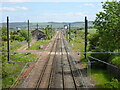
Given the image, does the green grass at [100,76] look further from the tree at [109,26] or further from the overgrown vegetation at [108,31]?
the tree at [109,26]

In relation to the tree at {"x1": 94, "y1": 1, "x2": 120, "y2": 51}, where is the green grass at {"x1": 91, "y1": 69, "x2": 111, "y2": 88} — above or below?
below

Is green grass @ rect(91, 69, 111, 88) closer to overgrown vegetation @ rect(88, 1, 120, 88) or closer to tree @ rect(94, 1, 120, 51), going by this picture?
overgrown vegetation @ rect(88, 1, 120, 88)

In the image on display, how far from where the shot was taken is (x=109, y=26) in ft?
41.5

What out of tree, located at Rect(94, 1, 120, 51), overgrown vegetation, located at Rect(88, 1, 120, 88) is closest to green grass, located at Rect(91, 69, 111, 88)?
overgrown vegetation, located at Rect(88, 1, 120, 88)

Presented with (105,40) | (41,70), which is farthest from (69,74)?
(105,40)

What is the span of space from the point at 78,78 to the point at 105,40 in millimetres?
2733

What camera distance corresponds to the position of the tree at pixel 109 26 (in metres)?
12.3

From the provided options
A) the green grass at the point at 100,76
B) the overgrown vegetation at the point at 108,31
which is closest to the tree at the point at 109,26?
the overgrown vegetation at the point at 108,31

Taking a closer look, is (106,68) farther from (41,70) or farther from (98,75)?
(41,70)

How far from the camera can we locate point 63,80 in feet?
40.3

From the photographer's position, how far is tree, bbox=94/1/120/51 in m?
12.3

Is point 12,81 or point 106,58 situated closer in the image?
point 12,81

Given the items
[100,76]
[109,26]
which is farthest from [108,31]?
[100,76]

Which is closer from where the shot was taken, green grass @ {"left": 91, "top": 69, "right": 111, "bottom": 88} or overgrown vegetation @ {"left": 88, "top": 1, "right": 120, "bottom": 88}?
green grass @ {"left": 91, "top": 69, "right": 111, "bottom": 88}
